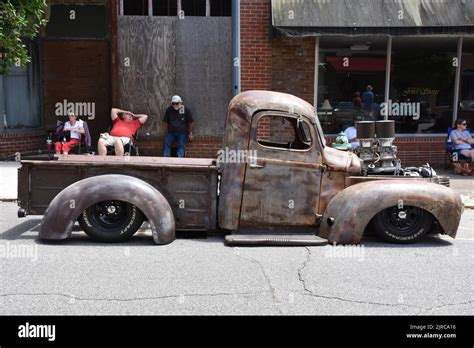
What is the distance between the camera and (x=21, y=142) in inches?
549

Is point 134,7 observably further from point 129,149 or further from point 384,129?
point 384,129

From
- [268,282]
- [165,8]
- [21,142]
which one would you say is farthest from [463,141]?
[21,142]

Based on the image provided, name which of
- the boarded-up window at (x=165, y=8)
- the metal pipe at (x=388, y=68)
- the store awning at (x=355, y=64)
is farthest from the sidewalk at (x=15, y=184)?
the boarded-up window at (x=165, y=8)

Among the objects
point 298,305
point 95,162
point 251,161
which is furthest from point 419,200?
point 95,162

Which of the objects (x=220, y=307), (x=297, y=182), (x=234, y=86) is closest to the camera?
(x=220, y=307)

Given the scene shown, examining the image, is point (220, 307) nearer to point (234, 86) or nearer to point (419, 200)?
point (419, 200)

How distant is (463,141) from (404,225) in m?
6.66

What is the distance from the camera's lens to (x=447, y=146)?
1340 cm

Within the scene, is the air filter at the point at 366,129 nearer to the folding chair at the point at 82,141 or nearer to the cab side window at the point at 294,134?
the cab side window at the point at 294,134

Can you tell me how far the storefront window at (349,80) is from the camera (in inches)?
539

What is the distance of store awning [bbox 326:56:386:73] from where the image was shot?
13.8 meters

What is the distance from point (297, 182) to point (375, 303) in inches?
91.1

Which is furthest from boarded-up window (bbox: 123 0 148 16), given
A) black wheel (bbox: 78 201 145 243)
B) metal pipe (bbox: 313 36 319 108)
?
black wheel (bbox: 78 201 145 243)

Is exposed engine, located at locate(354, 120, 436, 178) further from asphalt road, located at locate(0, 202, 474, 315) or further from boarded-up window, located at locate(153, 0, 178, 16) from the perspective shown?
boarded-up window, located at locate(153, 0, 178, 16)
